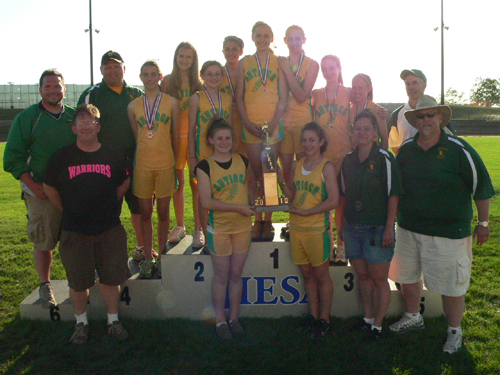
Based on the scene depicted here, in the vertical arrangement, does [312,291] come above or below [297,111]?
below

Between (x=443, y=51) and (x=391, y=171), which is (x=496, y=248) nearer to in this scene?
(x=391, y=171)

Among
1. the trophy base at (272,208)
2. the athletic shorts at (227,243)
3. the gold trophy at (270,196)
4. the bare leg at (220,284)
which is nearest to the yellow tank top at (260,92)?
the gold trophy at (270,196)

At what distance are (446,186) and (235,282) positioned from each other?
1854 mm

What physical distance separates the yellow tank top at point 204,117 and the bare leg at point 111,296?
139 cm

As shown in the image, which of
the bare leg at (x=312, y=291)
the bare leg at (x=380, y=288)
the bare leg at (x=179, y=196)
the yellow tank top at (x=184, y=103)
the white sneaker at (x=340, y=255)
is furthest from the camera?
the bare leg at (x=179, y=196)

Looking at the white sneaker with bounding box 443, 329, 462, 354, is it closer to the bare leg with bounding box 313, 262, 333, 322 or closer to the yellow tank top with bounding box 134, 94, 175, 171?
the bare leg with bounding box 313, 262, 333, 322

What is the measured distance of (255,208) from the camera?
3.25 m

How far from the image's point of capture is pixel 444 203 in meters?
3.10

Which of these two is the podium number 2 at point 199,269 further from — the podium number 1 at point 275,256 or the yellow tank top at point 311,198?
the yellow tank top at point 311,198

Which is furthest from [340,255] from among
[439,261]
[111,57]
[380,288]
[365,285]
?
[111,57]

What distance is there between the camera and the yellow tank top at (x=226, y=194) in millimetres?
3330

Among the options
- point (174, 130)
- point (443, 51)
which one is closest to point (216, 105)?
point (174, 130)

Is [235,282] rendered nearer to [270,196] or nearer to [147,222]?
[270,196]

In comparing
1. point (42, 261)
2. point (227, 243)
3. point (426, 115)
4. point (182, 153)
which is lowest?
point (42, 261)
